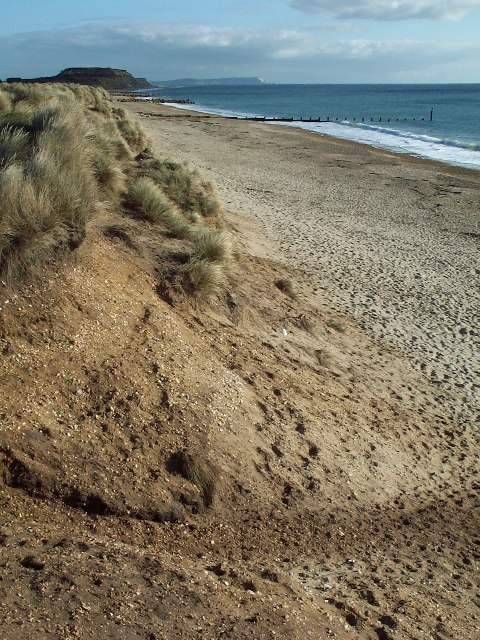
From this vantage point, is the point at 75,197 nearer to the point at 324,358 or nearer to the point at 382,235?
the point at 324,358

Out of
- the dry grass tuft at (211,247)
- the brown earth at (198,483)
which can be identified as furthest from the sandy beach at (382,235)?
the dry grass tuft at (211,247)

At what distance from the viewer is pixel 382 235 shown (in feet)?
48.5

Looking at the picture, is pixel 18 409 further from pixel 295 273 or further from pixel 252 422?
pixel 295 273

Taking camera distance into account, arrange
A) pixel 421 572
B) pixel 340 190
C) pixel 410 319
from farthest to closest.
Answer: pixel 340 190 < pixel 410 319 < pixel 421 572

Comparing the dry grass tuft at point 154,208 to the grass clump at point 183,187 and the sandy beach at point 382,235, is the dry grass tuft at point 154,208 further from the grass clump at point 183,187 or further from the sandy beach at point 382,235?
the sandy beach at point 382,235

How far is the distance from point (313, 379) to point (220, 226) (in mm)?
5007

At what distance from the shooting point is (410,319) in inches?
387

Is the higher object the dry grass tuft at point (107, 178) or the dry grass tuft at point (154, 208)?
the dry grass tuft at point (107, 178)

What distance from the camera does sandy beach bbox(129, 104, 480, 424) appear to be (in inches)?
363

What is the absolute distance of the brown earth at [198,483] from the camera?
3.41 meters

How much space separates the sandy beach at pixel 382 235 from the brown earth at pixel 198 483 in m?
2.20

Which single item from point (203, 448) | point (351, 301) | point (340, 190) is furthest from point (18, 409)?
point (340, 190)

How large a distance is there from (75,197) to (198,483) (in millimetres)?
2906

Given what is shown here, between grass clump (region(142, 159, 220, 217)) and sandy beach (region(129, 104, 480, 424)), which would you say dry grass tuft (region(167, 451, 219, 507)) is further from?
grass clump (region(142, 159, 220, 217))
